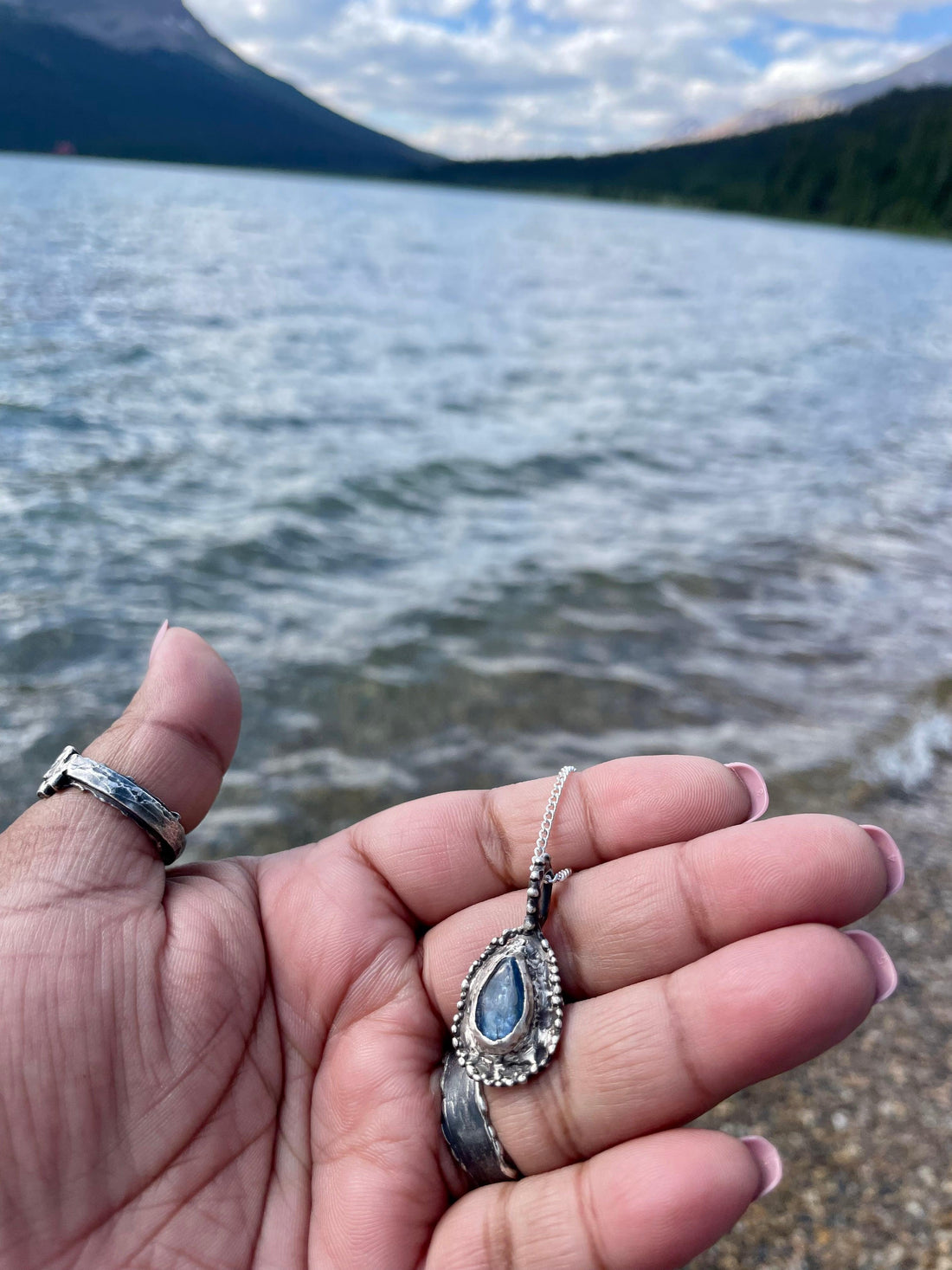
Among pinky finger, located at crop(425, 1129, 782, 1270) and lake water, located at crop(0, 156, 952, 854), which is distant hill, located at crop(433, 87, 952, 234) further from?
pinky finger, located at crop(425, 1129, 782, 1270)

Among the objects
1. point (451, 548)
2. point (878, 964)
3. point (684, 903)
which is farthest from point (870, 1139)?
point (451, 548)

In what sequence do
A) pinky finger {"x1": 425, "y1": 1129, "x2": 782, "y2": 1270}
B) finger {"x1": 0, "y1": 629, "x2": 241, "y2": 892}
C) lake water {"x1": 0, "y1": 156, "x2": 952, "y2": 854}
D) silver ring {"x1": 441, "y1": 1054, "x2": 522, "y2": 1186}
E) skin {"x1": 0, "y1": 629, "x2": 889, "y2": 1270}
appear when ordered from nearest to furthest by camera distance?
pinky finger {"x1": 425, "y1": 1129, "x2": 782, "y2": 1270} → skin {"x1": 0, "y1": 629, "x2": 889, "y2": 1270} → silver ring {"x1": 441, "y1": 1054, "x2": 522, "y2": 1186} → finger {"x1": 0, "y1": 629, "x2": 241, "y2": 892} → lake water {"x1": 0, "y1": 156, "x2": 952, "y2": 854}

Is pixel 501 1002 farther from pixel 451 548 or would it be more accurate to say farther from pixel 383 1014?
pixel 451 548

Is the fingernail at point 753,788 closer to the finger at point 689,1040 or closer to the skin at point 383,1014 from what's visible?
the skin at point 383,1014

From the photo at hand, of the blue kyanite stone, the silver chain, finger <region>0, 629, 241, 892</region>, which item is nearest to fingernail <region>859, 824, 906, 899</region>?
the silver chain

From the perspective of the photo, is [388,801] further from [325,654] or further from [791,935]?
[791,935]

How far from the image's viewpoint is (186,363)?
13.9m

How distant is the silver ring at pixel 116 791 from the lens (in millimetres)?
2439

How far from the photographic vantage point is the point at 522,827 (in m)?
2.66

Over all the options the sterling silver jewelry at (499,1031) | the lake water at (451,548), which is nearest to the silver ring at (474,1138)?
the sterling silver jewelry at (499,1031)

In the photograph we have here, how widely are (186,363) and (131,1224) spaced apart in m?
13.9

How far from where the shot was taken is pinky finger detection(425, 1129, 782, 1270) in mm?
1836


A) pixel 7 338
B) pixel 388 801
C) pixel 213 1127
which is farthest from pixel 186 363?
pixel 213 1127

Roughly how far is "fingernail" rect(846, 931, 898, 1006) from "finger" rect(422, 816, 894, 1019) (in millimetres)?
60
